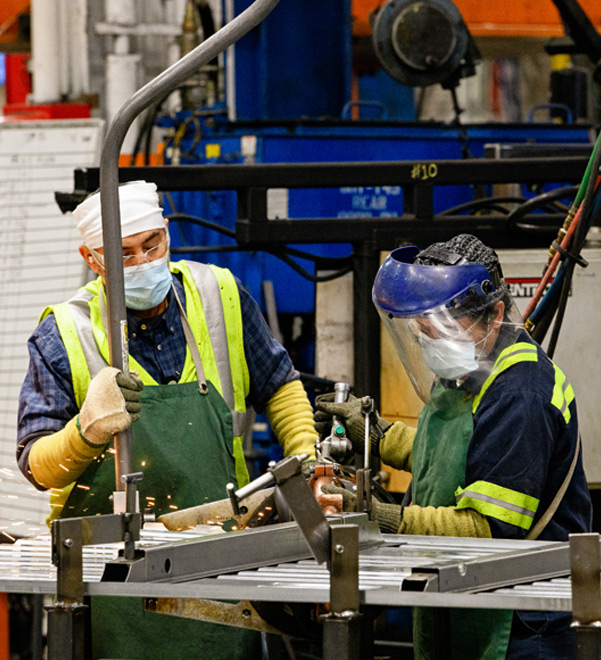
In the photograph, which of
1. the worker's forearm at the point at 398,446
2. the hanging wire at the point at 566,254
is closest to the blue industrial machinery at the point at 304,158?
the hanging wire at the point at 566,254

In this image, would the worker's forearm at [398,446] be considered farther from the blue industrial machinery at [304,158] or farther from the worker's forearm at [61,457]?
the blue industrial machinery at [304,158]

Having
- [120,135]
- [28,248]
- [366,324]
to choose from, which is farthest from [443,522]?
[28,248]

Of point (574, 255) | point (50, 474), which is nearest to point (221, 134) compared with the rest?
point (574, 255)

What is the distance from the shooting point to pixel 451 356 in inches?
99.7

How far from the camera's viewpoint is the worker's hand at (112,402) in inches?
100.0

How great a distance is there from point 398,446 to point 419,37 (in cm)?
303

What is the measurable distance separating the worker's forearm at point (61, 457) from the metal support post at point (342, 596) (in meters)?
0.95

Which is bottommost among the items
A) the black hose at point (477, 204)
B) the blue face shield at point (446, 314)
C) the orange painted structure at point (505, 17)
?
the blue face shield at point (446, 314)

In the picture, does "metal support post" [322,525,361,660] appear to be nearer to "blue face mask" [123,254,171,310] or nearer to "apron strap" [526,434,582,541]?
"apron strap" [526,434,582,541]

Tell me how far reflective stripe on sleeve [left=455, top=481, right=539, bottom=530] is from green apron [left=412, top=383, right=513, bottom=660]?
4.1 inches

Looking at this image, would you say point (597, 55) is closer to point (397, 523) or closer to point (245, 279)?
point (245, 279)

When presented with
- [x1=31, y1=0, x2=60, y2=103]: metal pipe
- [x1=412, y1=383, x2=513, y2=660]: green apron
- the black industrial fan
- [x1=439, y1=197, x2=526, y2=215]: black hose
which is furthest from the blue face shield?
[x1=31, y1=0, x2=60, y2=103]: metal pipe

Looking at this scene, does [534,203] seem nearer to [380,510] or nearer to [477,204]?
[477,204]

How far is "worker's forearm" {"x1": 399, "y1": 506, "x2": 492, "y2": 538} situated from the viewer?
8.15 feet
